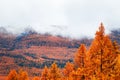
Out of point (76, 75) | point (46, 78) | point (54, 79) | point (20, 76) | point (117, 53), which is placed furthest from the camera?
point (20, 76)

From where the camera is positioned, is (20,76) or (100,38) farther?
(20,76)

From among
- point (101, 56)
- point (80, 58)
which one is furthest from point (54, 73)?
point (101, 56)

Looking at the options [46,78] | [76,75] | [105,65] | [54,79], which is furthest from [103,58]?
[46,78]

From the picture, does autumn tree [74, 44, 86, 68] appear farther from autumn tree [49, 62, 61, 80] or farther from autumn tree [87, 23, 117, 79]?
autumn tree [49, 62, 61, 80]

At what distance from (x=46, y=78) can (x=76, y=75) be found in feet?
47.0

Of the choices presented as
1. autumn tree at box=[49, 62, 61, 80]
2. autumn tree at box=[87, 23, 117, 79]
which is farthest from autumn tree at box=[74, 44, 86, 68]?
autumn tree at box=[49, 62, 61, 80]

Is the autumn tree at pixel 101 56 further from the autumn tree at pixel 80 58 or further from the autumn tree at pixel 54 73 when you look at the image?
the autumn tree at pixel 54 73

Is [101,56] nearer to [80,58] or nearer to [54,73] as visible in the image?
[80,58]

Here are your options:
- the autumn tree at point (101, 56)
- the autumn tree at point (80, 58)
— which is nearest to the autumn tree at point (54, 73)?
the autumn tree at point (80, 58)

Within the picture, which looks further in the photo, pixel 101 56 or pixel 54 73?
pixel 54 73

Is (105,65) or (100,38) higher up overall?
(100,38)

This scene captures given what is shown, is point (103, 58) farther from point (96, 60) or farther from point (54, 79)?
point (54, 79)

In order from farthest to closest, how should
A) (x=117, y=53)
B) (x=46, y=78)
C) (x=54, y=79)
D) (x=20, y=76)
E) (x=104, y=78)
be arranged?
(x=20, y=76) < (x=46, y=78) < (x=54, y=79) < (x=117, y=53) < (x=104, y=78)

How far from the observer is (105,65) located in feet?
108
